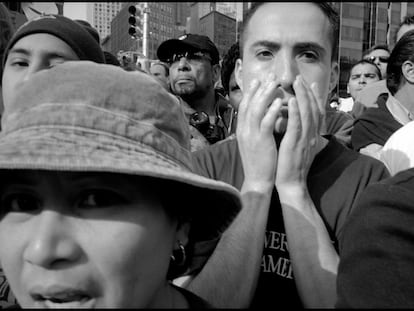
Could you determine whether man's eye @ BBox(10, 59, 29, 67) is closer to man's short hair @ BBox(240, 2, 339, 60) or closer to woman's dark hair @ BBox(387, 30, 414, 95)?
man's short hair @ BBox(240, 2, 339, 60)

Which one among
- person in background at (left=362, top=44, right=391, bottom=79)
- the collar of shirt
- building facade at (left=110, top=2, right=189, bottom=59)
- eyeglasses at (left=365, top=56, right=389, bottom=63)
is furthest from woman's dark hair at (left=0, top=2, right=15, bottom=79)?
building facade at (left=110, top=2, right=189, bottom=59)

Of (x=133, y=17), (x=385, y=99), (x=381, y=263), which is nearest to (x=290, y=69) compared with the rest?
(x=381, y=263)

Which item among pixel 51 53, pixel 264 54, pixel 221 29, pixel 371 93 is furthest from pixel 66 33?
pixel 221 29

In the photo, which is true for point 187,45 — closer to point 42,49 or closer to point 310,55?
point 42,49

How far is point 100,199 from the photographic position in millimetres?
831

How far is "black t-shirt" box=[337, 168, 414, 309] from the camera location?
906 mm

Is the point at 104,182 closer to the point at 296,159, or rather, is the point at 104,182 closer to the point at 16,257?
the point at 16,257

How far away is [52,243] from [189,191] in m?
0.34

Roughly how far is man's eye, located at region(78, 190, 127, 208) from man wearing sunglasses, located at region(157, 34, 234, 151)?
2673 millimetres

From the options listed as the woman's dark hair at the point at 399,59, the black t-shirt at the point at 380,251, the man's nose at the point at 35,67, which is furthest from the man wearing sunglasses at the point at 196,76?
the black t-shirt at the point at 380,251

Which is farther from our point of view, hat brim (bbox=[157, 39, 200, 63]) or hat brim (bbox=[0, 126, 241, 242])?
hat brim (bbox=[157, 39, 200, 63])

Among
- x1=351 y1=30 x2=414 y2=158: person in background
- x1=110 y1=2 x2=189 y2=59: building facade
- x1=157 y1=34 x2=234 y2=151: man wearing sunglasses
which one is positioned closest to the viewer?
x1=351 y1=30 x2=414 y2=158: person in background

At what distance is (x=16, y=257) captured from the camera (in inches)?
31.7

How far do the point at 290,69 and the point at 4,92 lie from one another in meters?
1.10
